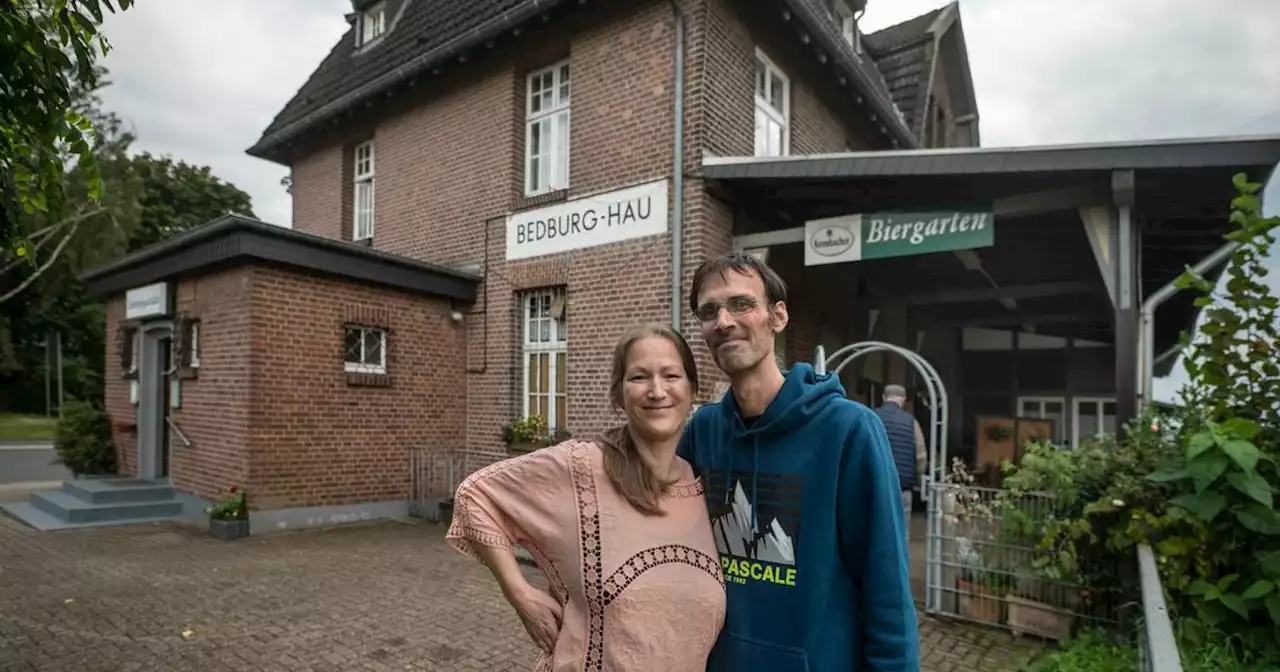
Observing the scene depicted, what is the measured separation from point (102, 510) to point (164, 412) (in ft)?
6.56

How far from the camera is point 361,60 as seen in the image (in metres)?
13.2

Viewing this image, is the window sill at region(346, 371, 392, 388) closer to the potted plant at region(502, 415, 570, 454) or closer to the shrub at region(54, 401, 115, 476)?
the potted plant at region(502, 415, 570, 454)

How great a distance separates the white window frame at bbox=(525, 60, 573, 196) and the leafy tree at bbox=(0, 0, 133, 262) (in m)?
6.61

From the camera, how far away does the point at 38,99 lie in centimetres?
296

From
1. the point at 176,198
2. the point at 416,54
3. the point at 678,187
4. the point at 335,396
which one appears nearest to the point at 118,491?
the point at 335,396

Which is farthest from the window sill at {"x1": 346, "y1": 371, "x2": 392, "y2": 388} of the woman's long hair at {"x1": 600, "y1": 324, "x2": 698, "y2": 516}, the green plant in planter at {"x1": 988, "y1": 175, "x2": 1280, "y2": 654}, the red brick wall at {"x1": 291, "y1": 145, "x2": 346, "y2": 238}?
the woman's long hair at {"x1": 600, "y1": 324, "x2": 698, "y2": 516}

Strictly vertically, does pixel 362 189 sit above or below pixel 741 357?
above

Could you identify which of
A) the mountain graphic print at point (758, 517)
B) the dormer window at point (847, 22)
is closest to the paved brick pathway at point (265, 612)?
the mountain graphic print at point (758, 517)

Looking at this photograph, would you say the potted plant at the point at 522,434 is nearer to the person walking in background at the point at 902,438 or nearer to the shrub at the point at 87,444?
the person walking in background at the point at 902,438

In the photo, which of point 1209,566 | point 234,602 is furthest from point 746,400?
point 234,602

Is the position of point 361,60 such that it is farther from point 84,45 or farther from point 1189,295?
point 1189,295

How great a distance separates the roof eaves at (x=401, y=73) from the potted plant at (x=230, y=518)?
6518mm

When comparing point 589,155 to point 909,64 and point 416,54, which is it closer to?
point 416,54

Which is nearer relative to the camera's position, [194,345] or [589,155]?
[589,155]
